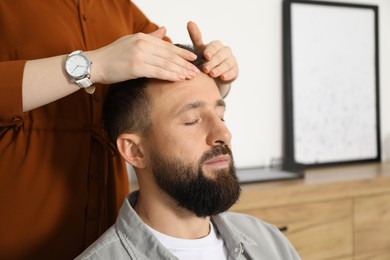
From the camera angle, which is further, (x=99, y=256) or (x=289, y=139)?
(x=289, y=139)

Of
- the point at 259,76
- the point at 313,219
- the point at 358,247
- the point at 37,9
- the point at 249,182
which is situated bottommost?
the point at 358,247

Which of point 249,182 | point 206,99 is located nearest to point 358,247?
point 249,182

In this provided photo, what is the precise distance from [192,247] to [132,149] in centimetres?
30

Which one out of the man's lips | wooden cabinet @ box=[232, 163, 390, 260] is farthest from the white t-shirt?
wooden cabinet @ box=[232, 163, 390, 260]

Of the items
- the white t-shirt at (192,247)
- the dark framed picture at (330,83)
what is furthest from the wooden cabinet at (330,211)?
the white t-shirt at (192,247)

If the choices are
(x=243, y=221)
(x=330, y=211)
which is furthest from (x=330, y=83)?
(x=243, y=221)

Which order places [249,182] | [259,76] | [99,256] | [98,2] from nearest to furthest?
1. [99,256]
2. [98,2]
3. [249,182]
4. [259,76]

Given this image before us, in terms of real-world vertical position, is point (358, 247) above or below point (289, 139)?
below

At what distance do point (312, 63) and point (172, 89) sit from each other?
4.93 feet

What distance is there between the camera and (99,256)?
1126mm

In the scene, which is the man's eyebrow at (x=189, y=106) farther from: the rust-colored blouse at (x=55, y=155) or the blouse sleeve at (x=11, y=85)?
the blouse sleeve at (x=11, y=85)

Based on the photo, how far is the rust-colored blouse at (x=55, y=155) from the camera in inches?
48.1

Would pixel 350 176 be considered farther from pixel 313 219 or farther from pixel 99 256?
pixel 99 256

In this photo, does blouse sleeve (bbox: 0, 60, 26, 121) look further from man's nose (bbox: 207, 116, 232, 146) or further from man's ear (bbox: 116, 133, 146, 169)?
man's nose (bbox: 207, 116, 232, 146)
